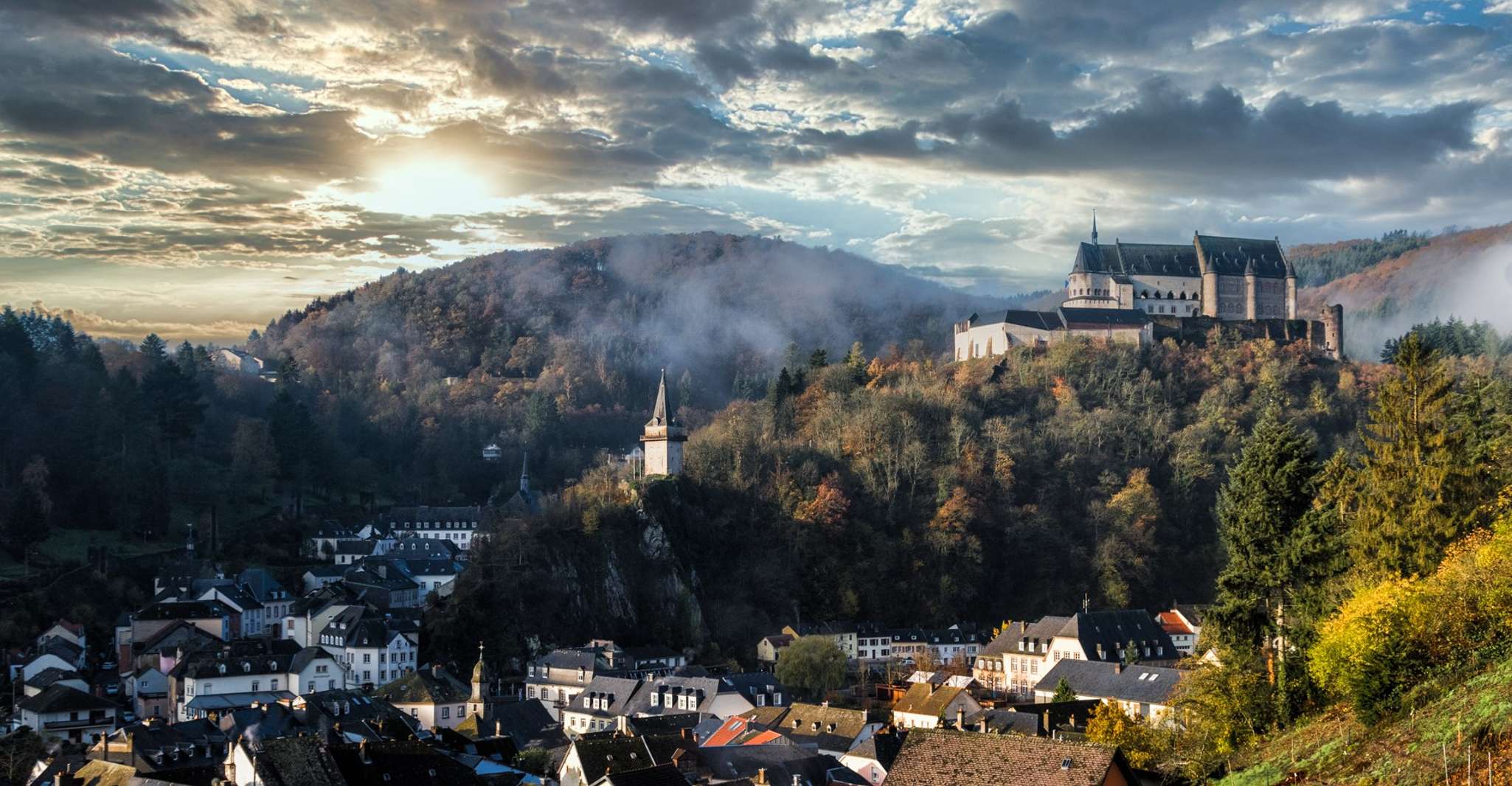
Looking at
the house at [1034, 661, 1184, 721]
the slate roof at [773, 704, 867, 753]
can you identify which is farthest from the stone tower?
the slate roof at [773, 704, 867, 753]

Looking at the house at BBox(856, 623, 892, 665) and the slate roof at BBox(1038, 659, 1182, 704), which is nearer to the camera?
the slate roof at BBox(1038, 659, 1182, 704)

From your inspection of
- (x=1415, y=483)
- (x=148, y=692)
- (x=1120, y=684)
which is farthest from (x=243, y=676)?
(x=1415, y=483)

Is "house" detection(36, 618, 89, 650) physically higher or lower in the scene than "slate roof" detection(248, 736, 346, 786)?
lower

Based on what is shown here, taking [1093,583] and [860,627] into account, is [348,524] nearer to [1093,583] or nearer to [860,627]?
[860,627]

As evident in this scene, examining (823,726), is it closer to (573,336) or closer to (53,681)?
(53,681)

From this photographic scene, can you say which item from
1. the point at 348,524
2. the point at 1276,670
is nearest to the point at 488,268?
→ the point at 348,524

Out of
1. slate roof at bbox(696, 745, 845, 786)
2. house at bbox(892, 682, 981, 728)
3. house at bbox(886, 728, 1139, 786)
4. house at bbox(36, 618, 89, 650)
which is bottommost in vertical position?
house at bbox(892, 682, 981, 728)

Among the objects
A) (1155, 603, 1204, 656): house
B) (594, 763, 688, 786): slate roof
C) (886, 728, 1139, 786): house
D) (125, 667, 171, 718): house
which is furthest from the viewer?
(1155, 603, 1204, 656): house

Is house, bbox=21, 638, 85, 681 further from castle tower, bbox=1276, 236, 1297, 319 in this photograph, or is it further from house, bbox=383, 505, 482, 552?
castle tower, bbox=1276, 236, 1297, 319

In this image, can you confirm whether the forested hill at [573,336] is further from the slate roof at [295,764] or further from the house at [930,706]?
the slate roof at [295,764]
